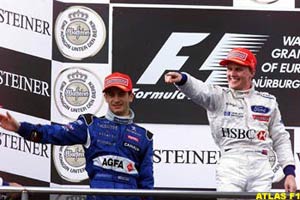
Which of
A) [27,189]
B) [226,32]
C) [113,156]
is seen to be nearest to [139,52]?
[226,32]

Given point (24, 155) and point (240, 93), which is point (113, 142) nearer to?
point (240, 93)

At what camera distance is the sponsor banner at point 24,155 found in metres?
4.63

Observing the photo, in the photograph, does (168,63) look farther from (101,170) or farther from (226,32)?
(101,170)

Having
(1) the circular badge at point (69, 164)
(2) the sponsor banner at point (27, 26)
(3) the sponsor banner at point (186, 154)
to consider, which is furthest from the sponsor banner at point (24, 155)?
(3) the sponsor banner at point (186, 154)

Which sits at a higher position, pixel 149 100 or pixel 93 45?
pixel 93 45

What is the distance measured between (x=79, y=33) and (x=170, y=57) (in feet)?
1.89

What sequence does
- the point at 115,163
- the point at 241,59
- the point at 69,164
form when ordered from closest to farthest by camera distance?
the point at 115,163, the point at 241,59, the point at 69,164

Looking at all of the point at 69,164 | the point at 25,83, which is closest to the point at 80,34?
the point at 25,83

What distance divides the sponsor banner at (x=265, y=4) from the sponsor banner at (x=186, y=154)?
786 millimetres

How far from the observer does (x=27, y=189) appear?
3.17 metres

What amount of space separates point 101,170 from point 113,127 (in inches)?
8.9

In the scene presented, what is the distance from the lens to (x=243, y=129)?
146 inches

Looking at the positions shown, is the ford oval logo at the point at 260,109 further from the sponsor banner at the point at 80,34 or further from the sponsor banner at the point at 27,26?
the sponsor banner at the point at 27,26

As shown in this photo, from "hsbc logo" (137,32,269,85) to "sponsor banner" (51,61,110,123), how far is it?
260mm
